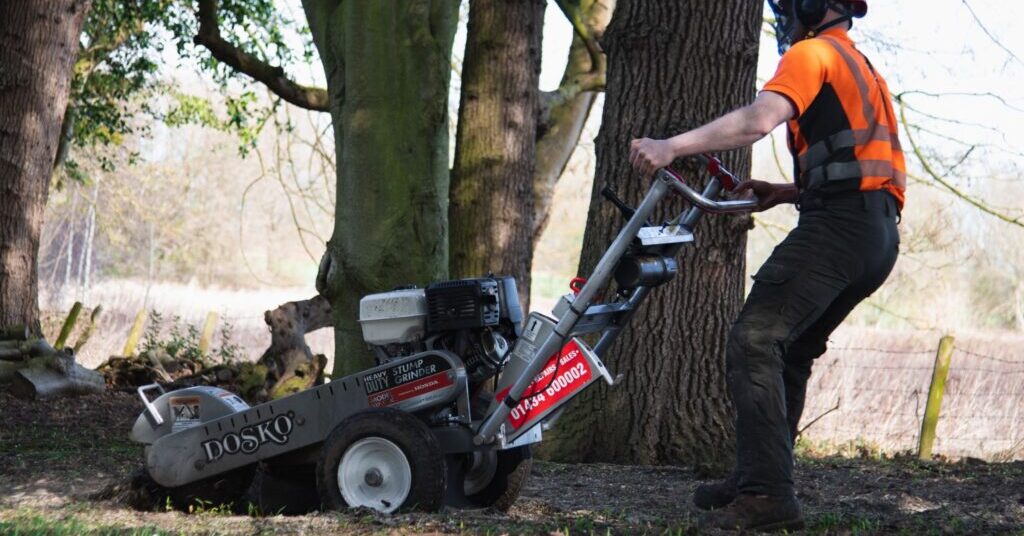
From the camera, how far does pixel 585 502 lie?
612cm

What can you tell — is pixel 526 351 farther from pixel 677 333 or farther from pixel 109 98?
pixel 109 98

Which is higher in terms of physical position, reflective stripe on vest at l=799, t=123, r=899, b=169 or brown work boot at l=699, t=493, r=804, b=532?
reflective stripe on vest at l=799, t=123, r=899, b=169

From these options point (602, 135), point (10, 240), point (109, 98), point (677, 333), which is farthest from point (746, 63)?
point (109, 98)

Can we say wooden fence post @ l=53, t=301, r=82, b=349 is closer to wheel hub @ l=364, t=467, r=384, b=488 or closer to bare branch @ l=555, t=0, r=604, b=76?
bare branch @ l=555, t=0, r=604, b=76

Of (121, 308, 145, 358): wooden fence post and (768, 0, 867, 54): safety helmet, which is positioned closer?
(768, 0, 867, 54): safety helmet

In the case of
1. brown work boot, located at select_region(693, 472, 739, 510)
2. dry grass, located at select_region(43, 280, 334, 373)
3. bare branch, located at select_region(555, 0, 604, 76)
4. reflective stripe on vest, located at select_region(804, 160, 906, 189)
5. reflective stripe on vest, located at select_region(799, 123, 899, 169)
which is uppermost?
bare branch, located at select_region(555, 0, 604, 76)

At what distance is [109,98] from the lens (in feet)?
63.8

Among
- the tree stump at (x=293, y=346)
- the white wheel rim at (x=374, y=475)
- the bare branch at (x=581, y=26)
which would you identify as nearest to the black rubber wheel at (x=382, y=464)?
the white wheel rim at (x=374, y=475)

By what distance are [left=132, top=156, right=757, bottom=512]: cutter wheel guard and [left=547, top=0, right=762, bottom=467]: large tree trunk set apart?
214 cm

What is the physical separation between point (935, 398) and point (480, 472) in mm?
6488

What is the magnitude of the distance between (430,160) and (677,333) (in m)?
2.53

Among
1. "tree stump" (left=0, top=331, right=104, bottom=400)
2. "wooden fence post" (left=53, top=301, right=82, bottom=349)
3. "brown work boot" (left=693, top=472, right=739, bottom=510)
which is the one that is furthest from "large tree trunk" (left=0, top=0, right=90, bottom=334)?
"brown work boot" (left=693, top=472, right=739, bottom=510)

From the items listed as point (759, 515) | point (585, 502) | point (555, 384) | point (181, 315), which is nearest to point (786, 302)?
point (759, 515)

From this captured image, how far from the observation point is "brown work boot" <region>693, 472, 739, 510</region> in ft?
17.2
